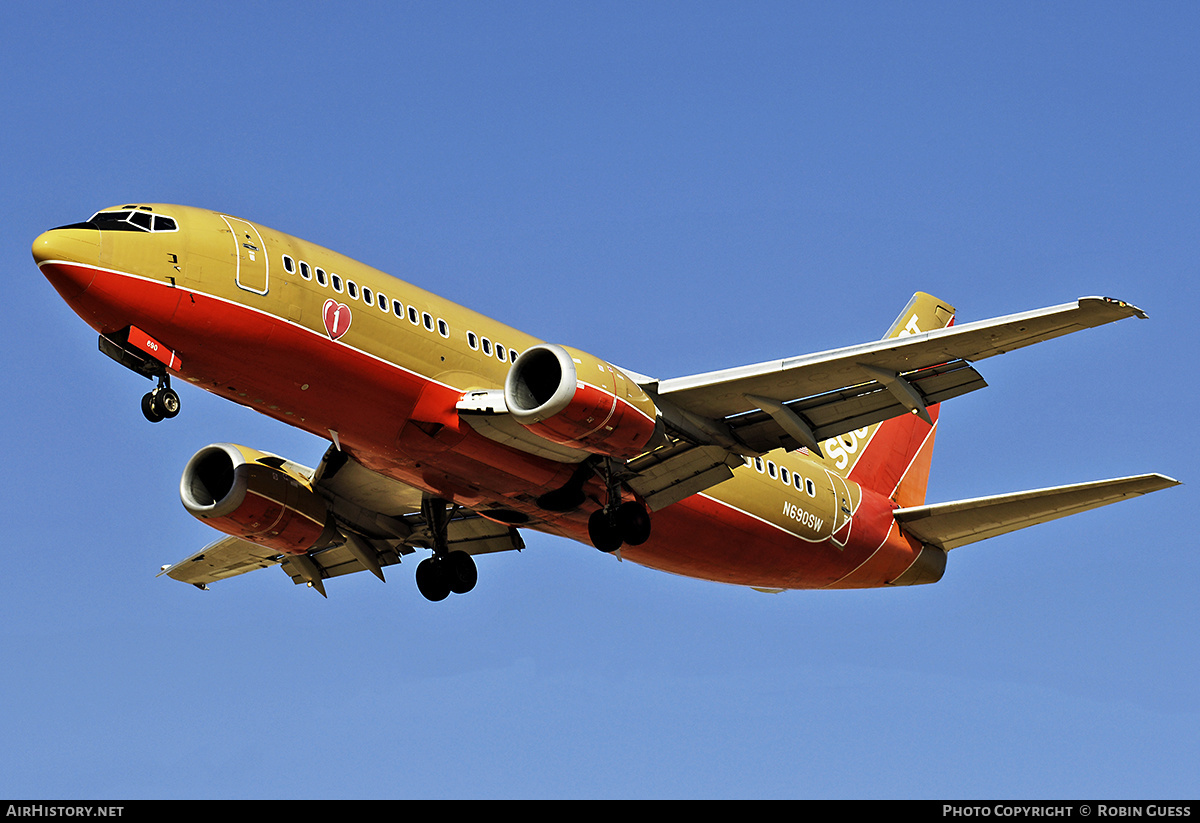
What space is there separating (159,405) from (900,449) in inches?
790

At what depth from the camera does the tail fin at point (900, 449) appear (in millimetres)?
35812

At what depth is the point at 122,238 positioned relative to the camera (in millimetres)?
23328

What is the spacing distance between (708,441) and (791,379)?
2484mm

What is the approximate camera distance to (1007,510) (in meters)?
31.2

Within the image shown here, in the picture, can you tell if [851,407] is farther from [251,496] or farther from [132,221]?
[132,221]

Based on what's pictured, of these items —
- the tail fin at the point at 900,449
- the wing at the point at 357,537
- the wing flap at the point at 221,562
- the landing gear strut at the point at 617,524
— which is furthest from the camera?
the tail fin at the point at 900,449

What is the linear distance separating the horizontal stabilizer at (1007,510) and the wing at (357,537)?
377 inches

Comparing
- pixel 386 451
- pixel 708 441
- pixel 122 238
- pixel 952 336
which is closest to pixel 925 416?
pixel 952 336

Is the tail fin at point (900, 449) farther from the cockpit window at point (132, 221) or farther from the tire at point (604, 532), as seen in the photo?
the cockpit window at point (132, 221)

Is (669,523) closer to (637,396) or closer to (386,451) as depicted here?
(637,396)

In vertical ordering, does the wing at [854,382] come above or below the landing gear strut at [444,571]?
above

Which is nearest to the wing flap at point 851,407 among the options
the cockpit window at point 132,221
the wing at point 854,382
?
the wing at point 854,382

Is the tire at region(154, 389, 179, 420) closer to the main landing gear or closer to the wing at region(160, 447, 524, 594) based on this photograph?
the main landing gear
